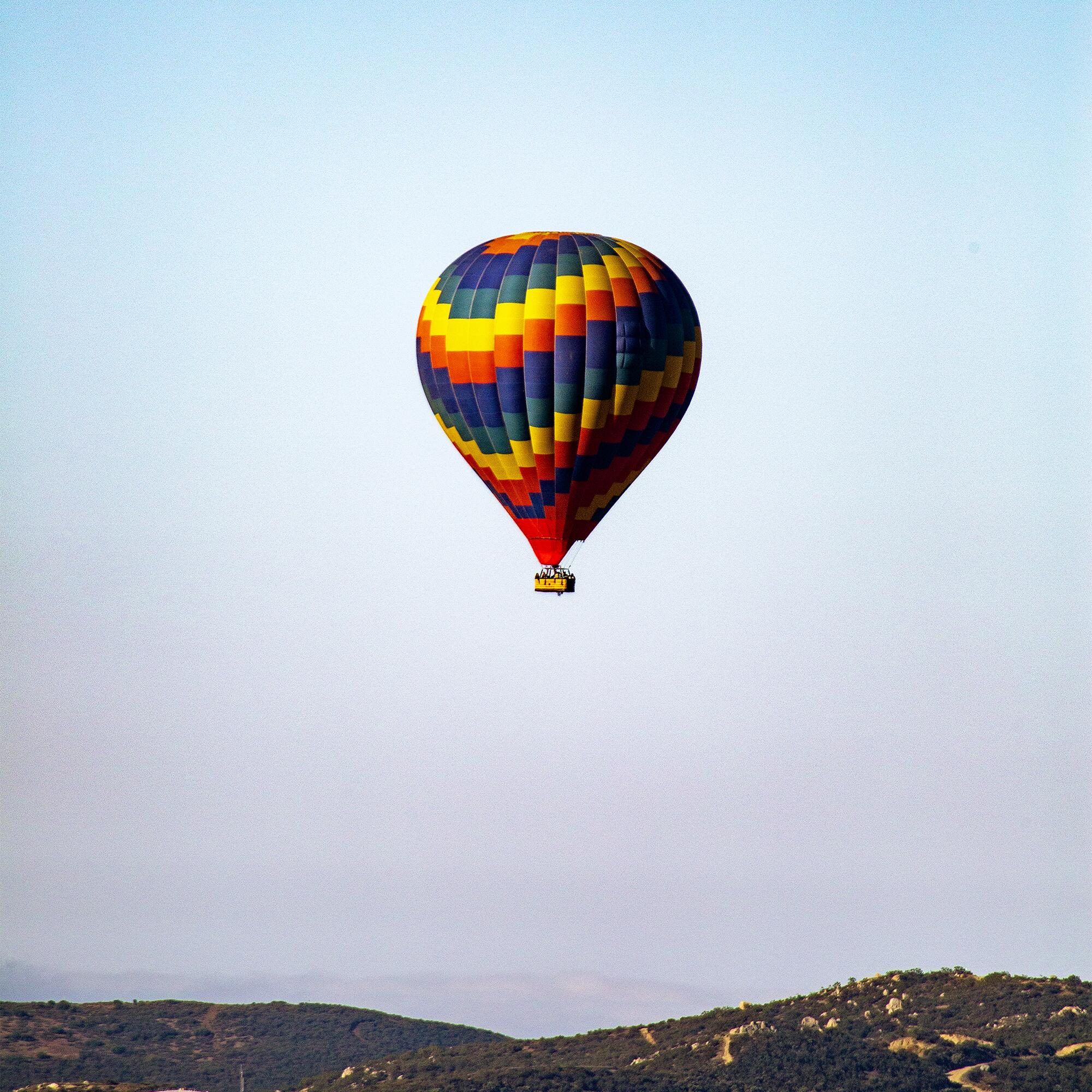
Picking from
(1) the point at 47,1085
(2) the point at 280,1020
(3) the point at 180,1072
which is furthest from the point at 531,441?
(2) the point at 280,1020

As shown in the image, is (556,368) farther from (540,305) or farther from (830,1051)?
(830,1051)

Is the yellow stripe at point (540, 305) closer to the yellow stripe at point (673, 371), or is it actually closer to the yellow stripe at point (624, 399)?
the yellow stripe at point (624, 399)

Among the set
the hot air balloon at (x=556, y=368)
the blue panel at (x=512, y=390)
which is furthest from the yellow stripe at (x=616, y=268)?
the blue panel at (x=512, y=390)

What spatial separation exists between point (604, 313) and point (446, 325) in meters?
6.02

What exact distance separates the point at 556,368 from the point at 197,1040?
96653mm

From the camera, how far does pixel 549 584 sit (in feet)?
202

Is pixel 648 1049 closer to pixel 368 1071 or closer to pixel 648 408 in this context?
pixel 368 1071

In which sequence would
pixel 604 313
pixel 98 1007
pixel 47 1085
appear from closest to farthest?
pixel 604 313 < pixel 47 1085 < pixel 98 1007

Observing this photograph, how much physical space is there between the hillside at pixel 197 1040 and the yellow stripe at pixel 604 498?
74044mm

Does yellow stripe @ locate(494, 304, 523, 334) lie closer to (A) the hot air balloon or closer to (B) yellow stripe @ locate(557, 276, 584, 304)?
(A) the hot air balloon

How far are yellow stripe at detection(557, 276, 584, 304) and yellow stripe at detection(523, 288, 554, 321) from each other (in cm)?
31

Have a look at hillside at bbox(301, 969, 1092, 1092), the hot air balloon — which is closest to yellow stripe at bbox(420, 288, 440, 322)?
the hot air balloon

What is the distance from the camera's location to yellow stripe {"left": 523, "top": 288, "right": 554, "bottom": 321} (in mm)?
60094

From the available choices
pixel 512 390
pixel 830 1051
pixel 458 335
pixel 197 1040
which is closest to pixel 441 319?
pixel 458 335
